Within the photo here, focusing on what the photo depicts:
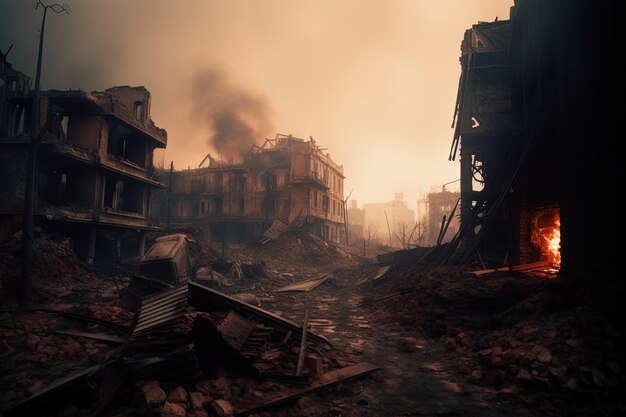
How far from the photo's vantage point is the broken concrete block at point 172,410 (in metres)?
3.58

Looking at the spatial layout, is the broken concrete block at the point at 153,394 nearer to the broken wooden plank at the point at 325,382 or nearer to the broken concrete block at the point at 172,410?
the broken concrete block at the point at 172,410

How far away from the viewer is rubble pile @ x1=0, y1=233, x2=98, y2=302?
1132 cm

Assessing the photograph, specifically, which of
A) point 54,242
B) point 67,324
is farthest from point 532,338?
point 54,242

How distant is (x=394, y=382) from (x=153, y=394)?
3.49m

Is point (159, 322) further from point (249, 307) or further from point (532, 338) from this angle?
point (532, 338)

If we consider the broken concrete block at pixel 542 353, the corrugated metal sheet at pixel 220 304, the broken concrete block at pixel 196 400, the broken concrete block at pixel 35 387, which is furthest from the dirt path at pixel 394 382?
the broken concrete block at pixel 35 387

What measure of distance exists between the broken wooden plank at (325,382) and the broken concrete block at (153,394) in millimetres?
889

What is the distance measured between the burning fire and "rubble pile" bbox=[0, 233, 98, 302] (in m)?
16.3

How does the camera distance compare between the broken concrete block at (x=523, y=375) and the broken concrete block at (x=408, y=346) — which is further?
the broken concrete block at (x=408, y=346)

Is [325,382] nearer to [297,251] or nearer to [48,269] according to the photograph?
[48,269]

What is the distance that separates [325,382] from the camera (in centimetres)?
487

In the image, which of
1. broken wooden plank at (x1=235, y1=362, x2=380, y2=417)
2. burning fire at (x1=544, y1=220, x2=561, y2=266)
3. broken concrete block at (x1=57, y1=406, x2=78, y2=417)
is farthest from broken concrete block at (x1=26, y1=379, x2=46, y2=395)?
burning fire at (x1=544, y1=220, x2=561, y2=266)

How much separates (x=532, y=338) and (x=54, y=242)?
17.8m

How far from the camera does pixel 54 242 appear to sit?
14703mm
